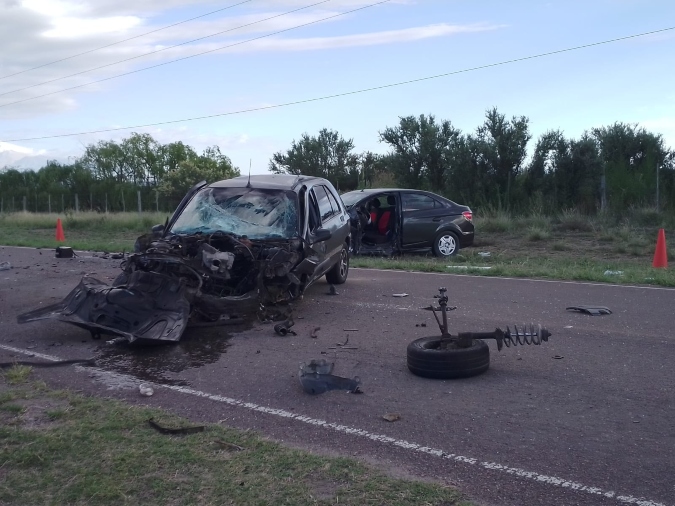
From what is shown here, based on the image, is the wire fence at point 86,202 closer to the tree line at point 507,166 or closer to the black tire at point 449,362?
the tree line at point 507,166

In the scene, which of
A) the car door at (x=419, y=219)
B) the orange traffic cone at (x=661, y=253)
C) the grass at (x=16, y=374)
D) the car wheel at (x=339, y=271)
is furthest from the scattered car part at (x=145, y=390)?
the orange traffic cone at (x=661, y=253)

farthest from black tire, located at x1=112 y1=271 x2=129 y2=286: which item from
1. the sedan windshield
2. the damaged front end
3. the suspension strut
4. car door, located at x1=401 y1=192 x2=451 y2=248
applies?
car door, located at x1=401 y1=192 x2=451 y2=248

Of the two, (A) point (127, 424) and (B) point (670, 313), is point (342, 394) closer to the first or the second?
(A) point (127, 424)

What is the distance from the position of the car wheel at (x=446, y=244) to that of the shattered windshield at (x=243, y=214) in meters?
7.25

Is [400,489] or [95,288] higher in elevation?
[95,288]

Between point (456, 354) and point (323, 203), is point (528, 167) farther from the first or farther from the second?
point (456, 354)

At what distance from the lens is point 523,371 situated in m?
6.72

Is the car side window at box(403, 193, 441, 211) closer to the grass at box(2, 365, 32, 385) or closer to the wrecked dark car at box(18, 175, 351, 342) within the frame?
the wrecked dark car at box(18, 175, 351, 342)

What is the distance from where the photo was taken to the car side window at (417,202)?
1657 centimetres

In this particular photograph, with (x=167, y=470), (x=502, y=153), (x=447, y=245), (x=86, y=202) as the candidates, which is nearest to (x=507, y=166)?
(x=502, y=153)

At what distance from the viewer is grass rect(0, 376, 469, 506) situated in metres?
4.14

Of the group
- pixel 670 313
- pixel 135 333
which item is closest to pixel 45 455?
pixel 135 333

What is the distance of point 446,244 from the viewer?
1694cm

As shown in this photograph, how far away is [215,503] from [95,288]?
15.6 ft
